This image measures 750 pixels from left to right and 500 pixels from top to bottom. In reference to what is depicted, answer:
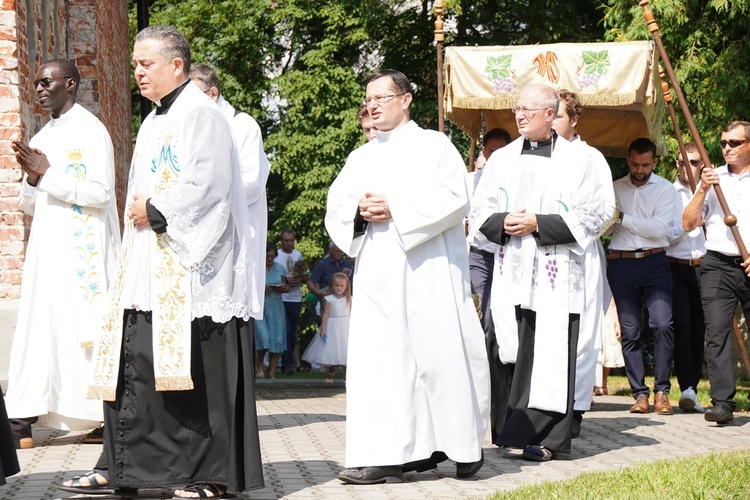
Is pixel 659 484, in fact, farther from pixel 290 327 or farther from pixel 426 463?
pixel 290 327

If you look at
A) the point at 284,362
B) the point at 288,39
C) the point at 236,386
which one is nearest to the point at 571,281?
the point at 236,386

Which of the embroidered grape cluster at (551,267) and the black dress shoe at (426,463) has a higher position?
the embroidered grape cluster at (551,267)

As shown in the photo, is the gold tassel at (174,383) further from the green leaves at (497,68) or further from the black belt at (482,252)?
the green leaves at (497,68)

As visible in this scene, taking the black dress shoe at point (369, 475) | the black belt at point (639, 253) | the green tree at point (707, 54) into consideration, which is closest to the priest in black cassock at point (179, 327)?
the black dress shoe at point (369, 475)

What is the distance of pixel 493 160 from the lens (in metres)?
8.51

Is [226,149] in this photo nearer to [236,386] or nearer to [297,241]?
[236,386]

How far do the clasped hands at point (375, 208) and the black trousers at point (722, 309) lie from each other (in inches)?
162

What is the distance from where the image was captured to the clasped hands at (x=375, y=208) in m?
7.06

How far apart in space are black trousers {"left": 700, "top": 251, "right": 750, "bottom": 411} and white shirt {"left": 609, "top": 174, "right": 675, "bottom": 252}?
0.71m

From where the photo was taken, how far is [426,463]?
286 inches

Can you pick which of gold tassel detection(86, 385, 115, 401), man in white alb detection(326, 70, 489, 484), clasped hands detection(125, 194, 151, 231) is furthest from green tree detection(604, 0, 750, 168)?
gold tassel detection(86, 385, 115, 401)

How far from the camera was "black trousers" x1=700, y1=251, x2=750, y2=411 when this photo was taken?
10.1m

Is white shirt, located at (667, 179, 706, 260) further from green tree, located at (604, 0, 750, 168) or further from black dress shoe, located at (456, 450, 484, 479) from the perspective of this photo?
green tree, located at (604, 0, 750, 168)

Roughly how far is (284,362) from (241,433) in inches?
475
